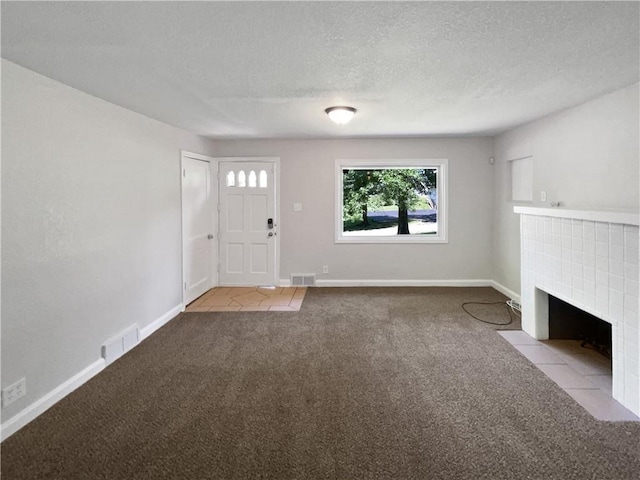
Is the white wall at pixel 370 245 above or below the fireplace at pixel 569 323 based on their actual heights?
above

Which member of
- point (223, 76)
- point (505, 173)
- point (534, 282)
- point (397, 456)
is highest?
point (223, 76)

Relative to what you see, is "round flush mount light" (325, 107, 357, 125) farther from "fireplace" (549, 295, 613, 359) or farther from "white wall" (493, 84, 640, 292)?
"fireplace" (549, 295, 613, 359)

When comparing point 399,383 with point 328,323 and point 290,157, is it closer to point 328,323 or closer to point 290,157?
point 328,323

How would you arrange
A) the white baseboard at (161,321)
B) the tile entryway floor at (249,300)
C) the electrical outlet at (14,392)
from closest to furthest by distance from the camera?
1. the electrical outlet at (14,392)
2. the white baseboard at (161,321)
3. the tile entryway floor at (249,300)

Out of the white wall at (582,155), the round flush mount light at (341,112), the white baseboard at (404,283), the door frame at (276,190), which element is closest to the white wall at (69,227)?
the door frame at (276,190)

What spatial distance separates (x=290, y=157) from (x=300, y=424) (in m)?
4.09

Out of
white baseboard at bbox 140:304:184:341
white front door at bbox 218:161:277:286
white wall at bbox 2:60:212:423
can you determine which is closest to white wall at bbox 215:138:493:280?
white front door at bbox 218:161:277:286

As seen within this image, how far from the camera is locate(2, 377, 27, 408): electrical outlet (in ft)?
6.86

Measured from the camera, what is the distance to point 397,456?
6.18 ft

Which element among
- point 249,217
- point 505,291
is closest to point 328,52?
point 249,217

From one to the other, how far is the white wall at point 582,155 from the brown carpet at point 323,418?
1647 mm

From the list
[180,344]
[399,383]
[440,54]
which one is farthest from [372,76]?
[180,344]

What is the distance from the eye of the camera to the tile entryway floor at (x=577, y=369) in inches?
91.4

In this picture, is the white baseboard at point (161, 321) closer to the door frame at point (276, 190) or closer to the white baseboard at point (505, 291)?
the door frame at point (276, 190)
